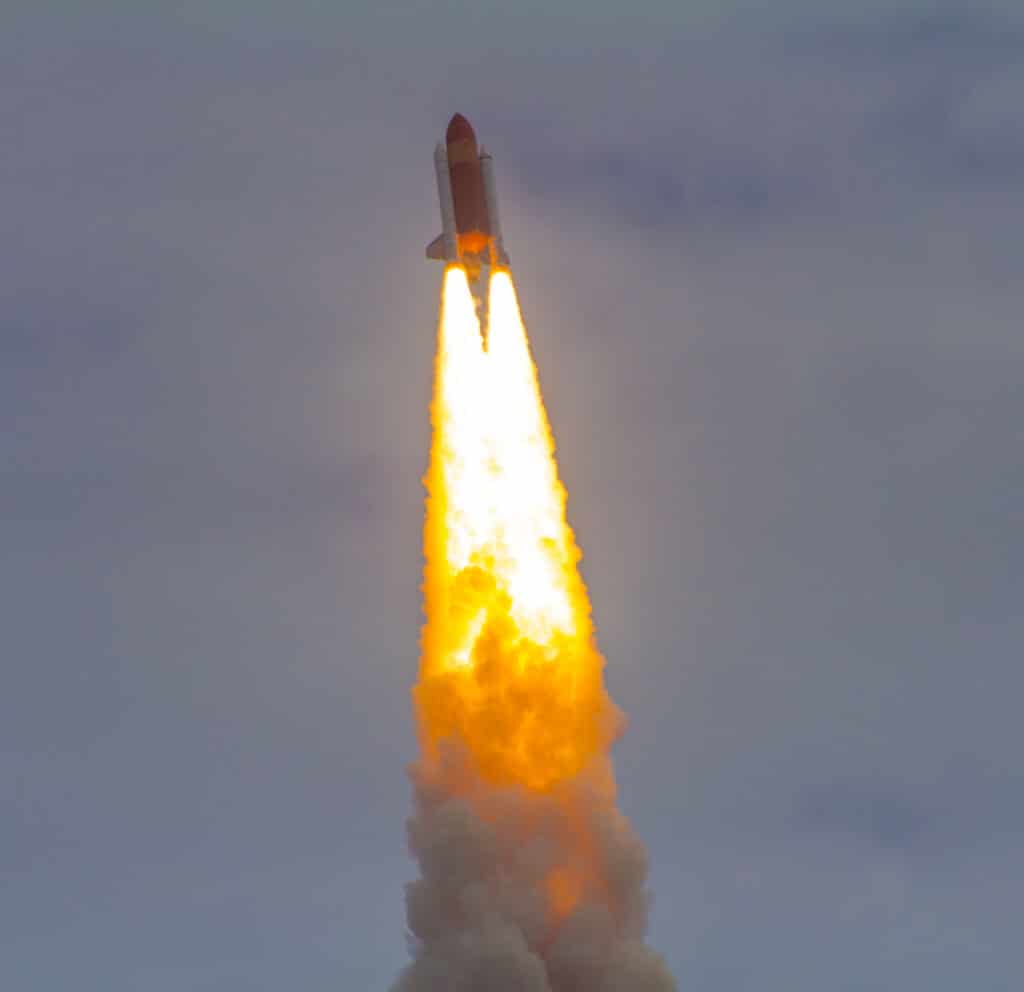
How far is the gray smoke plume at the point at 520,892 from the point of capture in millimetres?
87688

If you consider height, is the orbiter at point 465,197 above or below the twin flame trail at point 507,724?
above

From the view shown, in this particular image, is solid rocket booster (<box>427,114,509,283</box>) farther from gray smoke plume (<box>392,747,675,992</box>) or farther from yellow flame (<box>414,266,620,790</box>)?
gray smoke plume (<box>392,747,675,992</box>)

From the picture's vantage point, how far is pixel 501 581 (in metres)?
92.4

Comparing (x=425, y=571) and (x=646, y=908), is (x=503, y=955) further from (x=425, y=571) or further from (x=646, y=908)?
(x=425, y=571)

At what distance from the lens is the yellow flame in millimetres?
91062

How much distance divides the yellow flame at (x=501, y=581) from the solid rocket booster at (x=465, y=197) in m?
1.01

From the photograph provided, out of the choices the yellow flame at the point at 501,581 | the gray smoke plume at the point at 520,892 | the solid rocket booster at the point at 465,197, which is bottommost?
the gray smoke plume at the point at 520,892

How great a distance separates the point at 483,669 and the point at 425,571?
467 centimetres

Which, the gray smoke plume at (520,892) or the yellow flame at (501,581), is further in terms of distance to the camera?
the yellow flame at (501,581)

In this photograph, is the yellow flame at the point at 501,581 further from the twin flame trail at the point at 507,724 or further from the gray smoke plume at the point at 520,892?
the gray smoke plume at the point at 520,892

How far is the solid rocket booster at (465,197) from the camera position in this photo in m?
89.5

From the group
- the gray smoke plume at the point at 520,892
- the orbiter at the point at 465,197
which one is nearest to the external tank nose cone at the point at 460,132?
the orbiter at the point at 465,197

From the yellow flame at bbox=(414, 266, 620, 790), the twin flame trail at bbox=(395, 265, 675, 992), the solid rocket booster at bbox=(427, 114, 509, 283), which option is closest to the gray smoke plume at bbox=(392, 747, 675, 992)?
the twin flame trail at bbox=(395, 265, 675, 992)

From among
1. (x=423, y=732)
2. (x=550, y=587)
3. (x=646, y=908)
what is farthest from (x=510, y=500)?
(x=646, y=908)
